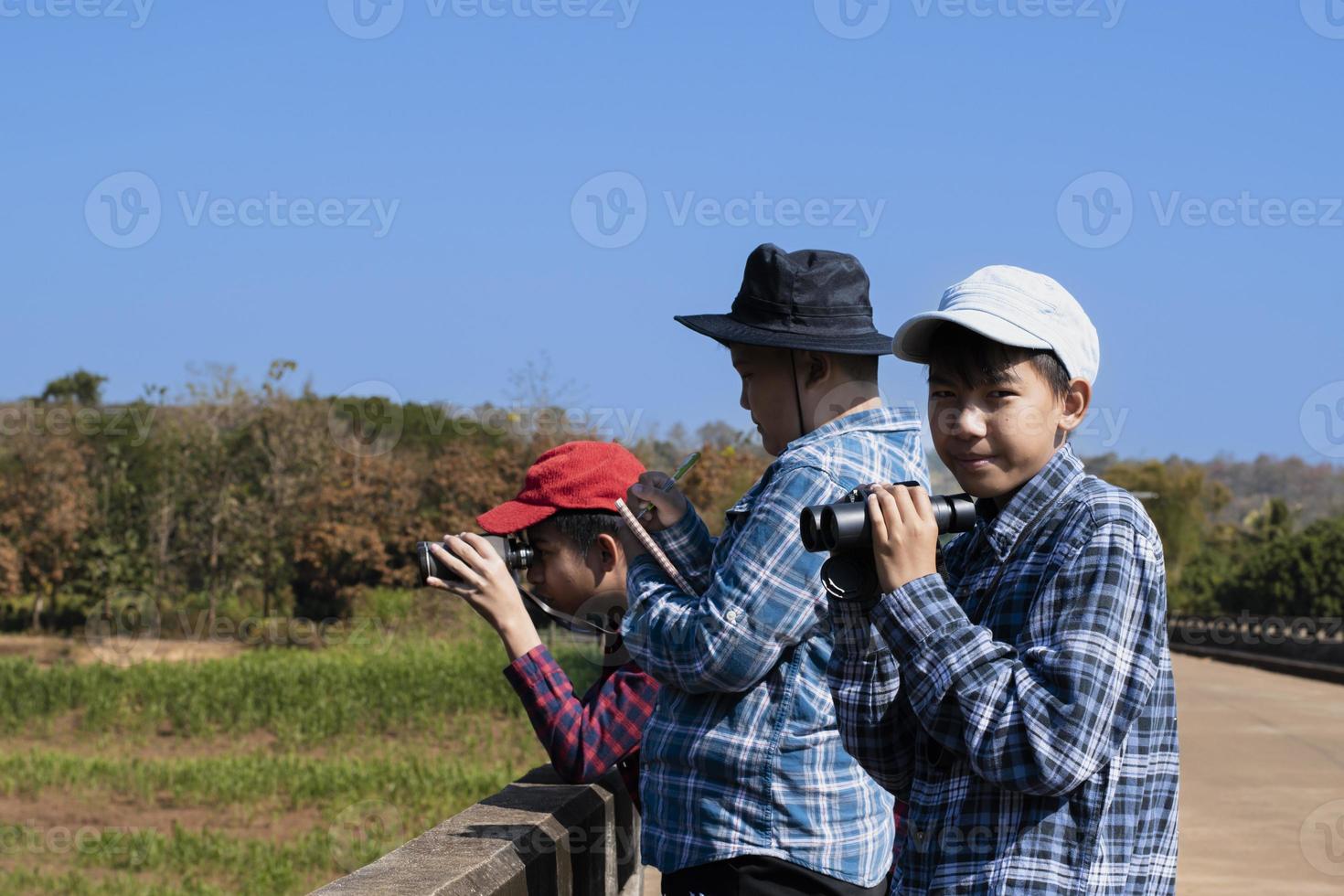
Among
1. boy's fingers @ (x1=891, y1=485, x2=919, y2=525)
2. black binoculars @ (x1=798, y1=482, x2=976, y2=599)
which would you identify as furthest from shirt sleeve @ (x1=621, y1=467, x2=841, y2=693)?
boy's fingers @ (x1=891, y1=485, x2=919, y2=525)

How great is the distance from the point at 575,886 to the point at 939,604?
1.99 meters

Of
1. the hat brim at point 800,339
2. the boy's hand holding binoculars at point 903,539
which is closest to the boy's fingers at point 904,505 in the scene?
the boy's hand holding binoculars at point 903,539

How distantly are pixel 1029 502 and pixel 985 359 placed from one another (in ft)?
0.65

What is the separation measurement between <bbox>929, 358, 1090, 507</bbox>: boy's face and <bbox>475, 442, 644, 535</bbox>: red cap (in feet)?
4.17

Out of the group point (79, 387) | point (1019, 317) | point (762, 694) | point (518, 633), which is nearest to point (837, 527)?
point (1019, 317)

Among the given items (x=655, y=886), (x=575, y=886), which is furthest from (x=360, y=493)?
(x=575, y=886)

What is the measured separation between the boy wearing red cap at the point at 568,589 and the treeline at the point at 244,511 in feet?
80.6

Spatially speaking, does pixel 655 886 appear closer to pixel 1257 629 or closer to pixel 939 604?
pixel 939 604

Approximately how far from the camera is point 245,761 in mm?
13641

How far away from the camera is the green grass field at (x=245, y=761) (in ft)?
31.5

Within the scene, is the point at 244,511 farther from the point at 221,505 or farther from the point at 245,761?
the point at 245,761

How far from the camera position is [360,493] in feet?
104

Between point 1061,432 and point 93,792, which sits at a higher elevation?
point 1061,432

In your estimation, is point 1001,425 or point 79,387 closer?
point 1001,425
